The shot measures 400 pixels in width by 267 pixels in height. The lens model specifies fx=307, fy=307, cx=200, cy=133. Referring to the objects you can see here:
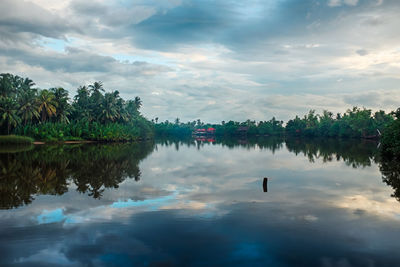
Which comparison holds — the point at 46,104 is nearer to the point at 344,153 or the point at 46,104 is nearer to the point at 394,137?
the point at 344,153

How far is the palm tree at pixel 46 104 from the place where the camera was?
193ft

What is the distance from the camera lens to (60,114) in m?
63.9

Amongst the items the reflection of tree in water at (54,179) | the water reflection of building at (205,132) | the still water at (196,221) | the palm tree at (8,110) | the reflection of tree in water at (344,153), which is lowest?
the still water at (196,221)

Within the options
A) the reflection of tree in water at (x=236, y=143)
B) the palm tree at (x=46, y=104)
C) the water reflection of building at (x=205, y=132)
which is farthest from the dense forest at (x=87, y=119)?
the water reflection of building at (x=205, y=132)

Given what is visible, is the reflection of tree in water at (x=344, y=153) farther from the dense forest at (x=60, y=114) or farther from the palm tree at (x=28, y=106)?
the palm tree at (x=28, y=106)

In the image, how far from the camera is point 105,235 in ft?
31.9

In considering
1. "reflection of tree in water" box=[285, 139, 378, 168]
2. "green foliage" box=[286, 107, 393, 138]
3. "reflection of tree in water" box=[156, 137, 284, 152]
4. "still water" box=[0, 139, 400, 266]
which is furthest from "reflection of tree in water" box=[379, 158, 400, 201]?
"green foliage" box=[286, 107, 393, 138]

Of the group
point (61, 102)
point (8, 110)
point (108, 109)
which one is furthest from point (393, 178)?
point (108, 109)

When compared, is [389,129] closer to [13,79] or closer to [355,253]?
[355,253]

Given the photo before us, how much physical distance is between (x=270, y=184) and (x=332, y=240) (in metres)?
10.0

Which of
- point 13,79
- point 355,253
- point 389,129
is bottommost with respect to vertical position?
point 355,253

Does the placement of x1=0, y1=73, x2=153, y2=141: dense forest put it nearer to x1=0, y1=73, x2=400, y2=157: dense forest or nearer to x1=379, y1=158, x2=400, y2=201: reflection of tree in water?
x1=0, y1=73, x2=400, y2=157: dense forest

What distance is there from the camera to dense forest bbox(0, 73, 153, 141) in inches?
2235

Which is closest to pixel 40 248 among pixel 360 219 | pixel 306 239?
pixel 306 239
